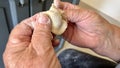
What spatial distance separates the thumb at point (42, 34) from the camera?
20.3 inches

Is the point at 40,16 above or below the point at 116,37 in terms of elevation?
above

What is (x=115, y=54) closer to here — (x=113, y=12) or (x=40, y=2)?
(x=40, y=2)

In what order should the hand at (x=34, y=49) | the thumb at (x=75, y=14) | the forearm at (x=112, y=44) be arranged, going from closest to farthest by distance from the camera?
1. the hand at (x=34, y=49)
2. the thumb at (x=75, y=14)
3. the forearm at (x=112, y=44)

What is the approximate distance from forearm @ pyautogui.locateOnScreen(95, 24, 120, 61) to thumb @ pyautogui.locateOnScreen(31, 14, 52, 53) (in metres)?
0.30

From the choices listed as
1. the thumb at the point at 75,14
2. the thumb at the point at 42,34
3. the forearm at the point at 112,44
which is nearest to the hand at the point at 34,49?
the thumb at the point at 42,34

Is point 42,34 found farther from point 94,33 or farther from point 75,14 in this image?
point 94,33

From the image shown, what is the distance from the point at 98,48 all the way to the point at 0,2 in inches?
19.6

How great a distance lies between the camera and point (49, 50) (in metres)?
0.52

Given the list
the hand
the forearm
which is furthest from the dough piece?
the forearm

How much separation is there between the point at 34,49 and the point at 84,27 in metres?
0.27

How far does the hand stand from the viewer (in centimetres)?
50

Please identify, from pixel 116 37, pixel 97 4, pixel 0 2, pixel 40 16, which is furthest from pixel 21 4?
pixel 97 4

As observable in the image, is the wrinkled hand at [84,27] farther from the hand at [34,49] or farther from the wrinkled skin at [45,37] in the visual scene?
the hand at [34,49]

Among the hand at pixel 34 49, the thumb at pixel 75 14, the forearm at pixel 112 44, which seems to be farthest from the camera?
the forearm at pixel 112 44
